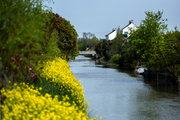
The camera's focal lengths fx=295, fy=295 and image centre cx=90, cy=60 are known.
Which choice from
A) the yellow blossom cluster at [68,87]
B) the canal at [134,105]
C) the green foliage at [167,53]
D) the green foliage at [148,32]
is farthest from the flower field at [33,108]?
the green foliage at [148,32]

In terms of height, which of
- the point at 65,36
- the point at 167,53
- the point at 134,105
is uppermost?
the point at 65,36

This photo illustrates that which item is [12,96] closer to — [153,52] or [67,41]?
[67,41]

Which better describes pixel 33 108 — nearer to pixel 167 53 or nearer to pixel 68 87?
pixel 68 87

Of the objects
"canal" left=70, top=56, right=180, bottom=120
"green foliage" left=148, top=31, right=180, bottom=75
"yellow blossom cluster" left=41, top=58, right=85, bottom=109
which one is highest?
"green foliage" left=148, top=31, right=180, bottom=75

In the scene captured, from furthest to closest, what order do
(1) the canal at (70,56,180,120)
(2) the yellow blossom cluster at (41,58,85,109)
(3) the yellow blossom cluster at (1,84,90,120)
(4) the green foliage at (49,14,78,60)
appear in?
(4) the green foliage at (49,14,78,60) → (1) the canal at (70,56,180,120) → (2) the yellow blossom cluster at (41,58,85,109) → (3) the yellow blossom cluster at (1,84,90,120)

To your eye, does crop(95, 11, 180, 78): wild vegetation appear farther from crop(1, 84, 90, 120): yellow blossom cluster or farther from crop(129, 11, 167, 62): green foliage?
crop(1, 84, 90, 120): yellow blossom cluster

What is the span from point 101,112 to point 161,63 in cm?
2280

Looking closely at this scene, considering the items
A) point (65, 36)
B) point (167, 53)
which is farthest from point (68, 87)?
point (167, 53)

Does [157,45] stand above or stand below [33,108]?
above

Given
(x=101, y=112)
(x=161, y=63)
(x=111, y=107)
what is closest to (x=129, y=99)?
(x=111, y=107)

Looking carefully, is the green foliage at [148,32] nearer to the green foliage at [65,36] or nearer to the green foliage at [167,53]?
the green foliage at [167,53]

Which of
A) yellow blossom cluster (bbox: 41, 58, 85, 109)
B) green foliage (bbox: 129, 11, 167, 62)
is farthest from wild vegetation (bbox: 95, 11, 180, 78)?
yellow blossom cluster (bbox: 41, 58, 85, 109)

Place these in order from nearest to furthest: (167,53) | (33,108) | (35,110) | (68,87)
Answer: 1. (35,110)
2. (33,108)
3. (68,87)
4. (167,53)

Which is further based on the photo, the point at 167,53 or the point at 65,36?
the point at 167,53
